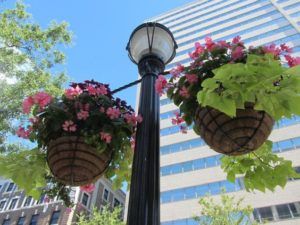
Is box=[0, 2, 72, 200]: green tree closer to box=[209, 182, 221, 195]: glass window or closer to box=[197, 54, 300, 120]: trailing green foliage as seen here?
box=[197, 54, 300, 120]: trailing green foliage

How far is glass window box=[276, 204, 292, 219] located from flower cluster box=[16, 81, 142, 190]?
96.5ft

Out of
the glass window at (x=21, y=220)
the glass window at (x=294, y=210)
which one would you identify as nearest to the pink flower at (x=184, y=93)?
the glass window at (x=294, y=210)

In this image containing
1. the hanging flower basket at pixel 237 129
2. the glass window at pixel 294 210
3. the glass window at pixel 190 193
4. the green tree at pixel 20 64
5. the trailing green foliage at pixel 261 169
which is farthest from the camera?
the glass window at pixel 190 193

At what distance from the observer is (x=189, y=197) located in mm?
33844

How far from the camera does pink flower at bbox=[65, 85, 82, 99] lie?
7.50ft

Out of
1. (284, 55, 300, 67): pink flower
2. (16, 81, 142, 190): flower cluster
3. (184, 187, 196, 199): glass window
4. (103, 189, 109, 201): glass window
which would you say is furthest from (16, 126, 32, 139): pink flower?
(103, 189, 109, 201): glass window

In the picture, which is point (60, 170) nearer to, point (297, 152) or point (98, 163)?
point (98, 163)

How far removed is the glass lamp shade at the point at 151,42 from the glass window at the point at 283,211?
29.1m

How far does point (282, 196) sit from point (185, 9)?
4841 centimetres

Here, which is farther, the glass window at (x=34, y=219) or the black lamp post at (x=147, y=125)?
the glass window at (x=34, y=219)

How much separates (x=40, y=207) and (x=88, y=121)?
1322 inches

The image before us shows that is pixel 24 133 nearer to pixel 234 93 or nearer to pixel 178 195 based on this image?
pixel 234 93

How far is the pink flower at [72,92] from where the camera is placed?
7.50 ft

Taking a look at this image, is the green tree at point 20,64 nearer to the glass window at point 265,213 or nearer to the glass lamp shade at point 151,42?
the glass lamp shade at point 151,42
